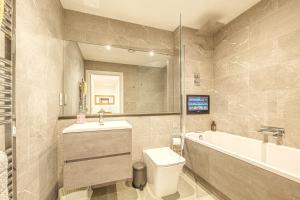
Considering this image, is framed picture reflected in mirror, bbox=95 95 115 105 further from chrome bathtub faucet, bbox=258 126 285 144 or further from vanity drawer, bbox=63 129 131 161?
chrome bathtub faucet, bbox=258 126 285 144

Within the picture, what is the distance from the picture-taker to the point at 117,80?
205 cm

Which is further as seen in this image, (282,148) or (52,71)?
(282,148)

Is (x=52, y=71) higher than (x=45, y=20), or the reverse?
(x=45, y=20)

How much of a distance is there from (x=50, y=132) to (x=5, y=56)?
946 millimetres

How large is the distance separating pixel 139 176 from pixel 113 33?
211cm

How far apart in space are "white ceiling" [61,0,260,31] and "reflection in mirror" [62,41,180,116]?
48 cm

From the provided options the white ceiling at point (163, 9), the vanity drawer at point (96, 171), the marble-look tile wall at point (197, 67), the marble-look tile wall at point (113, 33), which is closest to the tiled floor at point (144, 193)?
the vanity drawer at point (96, 171)

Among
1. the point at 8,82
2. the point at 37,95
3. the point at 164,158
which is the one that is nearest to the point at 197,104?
the point at 164,158

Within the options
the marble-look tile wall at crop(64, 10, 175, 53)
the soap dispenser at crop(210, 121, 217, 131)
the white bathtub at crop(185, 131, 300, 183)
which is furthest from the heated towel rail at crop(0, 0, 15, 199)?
the soap dispenser at crop(210, 121, 217, 131)

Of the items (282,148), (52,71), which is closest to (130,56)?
(52,71)

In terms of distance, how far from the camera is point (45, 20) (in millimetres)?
1288

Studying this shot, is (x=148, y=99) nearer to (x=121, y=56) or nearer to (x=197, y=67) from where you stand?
(x=121, y=56)

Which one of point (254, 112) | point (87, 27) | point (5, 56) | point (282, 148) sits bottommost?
point (282, 148)

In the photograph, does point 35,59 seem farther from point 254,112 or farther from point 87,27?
point 254,112
